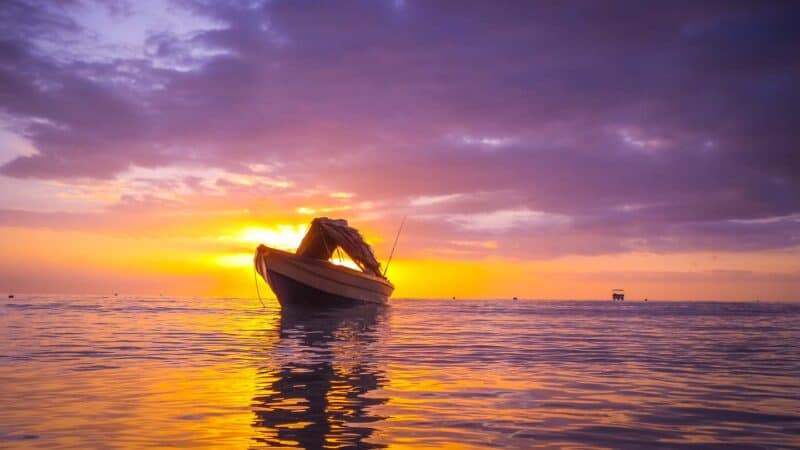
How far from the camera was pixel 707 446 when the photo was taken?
6492 mm

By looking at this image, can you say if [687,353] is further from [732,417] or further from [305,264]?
[305,264]

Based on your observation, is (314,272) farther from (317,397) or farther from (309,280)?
(317,397)

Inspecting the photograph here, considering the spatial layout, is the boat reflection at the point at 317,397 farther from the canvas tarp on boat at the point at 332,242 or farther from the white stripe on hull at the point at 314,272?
the canvas tarp on boat at the point at 332,242

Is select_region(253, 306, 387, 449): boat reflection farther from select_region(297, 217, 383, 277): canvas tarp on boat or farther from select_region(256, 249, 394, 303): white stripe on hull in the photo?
select_region(297, 217, 383, 277): canvas tarp on boat

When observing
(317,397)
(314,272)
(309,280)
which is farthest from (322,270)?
(317,397)

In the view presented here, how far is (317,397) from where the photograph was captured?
8.98 meters

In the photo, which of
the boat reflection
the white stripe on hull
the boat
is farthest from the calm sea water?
the boat

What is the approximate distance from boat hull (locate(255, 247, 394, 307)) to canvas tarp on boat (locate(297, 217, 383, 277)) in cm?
220

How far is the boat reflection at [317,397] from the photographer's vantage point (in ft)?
21.3

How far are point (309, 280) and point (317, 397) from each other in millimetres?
35063

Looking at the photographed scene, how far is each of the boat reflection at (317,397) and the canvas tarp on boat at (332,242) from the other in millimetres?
28723

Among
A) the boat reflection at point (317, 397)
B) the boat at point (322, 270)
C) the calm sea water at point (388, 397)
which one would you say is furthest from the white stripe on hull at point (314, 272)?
the boat reflection at point (317, 397)

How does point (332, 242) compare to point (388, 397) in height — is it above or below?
above

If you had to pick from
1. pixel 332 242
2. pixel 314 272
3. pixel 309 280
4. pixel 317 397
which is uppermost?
pixel 332 242
